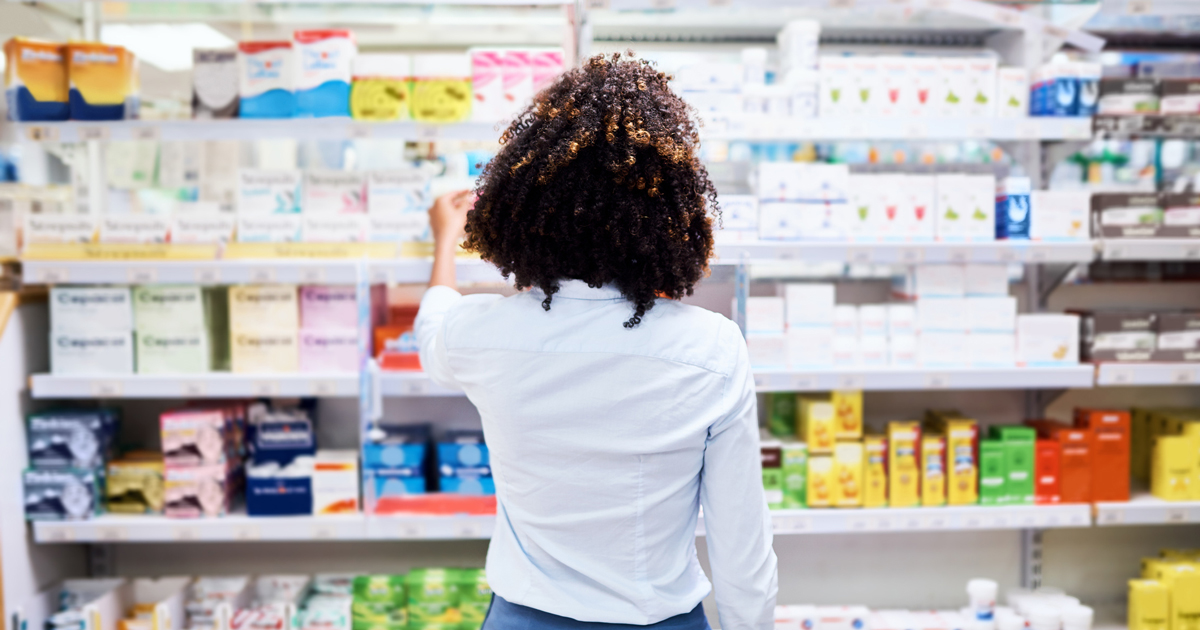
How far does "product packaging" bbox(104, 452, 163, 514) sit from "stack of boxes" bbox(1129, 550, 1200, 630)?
3.18 m

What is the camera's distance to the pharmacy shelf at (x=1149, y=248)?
2.54 m

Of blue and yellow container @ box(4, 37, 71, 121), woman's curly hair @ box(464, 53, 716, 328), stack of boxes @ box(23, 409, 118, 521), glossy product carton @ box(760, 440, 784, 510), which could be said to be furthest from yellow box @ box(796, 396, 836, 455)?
blue and yellow container @ box(4, 37, 71, 121)

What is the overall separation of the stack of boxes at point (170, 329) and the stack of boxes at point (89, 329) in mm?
39

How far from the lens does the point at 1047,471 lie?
2602 millimetres

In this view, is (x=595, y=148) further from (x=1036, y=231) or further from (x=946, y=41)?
(x=946, y=41)

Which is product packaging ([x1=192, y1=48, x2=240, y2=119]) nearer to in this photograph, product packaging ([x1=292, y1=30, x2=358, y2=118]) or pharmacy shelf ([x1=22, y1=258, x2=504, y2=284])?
product packaging ([x1=292, y1=30, x2=358, y2=118])

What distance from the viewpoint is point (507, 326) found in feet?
3.80

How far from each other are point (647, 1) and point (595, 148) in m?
1.36

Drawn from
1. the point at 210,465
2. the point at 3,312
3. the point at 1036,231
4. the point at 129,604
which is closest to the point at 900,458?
the point at 1036,231

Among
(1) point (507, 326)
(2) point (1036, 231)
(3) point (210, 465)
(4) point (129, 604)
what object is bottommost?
(4) point (129, 604)

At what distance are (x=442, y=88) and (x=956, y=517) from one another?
6.82 feet

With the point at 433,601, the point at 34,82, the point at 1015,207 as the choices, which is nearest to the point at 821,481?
the point at 1015,207

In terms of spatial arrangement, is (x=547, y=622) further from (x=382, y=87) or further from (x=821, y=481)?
(x=382, y=87)

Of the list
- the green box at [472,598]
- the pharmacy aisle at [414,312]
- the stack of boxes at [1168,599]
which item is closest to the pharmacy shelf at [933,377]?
the pharmacy aisle at [414,312]
